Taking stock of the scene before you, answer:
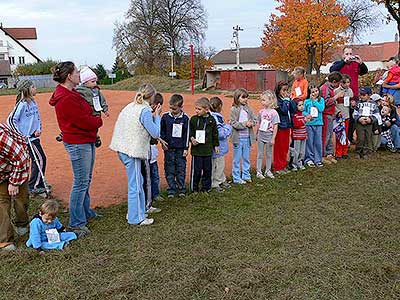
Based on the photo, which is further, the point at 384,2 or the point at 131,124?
the point at 384,2

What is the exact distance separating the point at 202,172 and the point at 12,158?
9.18 ft

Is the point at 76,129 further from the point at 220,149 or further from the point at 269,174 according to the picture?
the point at 269,174

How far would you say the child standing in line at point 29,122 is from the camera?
6.16 meters

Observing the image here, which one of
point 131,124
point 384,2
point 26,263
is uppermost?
point 384,2

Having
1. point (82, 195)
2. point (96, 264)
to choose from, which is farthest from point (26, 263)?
point (82, 195)

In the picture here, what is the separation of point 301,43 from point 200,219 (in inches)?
1074

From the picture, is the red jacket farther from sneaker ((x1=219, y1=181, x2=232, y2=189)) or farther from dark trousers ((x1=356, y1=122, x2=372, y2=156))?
dark trousers ((x1=356, y1=122, x2=372, y2=156))

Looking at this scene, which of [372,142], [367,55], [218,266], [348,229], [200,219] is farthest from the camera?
[367,55]

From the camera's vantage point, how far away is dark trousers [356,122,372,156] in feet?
28.9

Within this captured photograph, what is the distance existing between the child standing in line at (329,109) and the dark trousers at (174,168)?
3.13 meters

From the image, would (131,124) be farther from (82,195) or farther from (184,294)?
(184,294)

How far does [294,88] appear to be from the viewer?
25.9 ft

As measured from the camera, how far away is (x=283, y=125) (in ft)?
24.1

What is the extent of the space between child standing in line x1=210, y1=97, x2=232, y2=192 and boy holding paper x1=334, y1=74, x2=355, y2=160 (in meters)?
2.73
